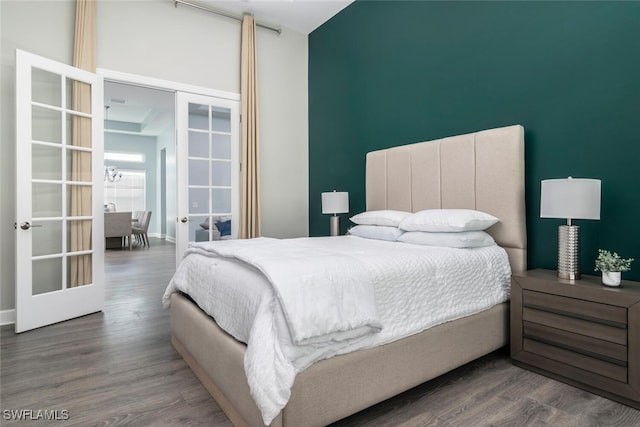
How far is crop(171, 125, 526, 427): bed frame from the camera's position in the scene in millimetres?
1426

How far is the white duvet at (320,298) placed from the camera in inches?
51.0

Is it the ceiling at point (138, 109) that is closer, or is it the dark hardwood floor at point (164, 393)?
the dark hardwood floor at point (164, 393)

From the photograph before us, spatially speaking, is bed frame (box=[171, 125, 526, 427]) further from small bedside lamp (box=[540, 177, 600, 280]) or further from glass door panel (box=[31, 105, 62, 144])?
glass door panel (box=[31, 105, 62, 144])

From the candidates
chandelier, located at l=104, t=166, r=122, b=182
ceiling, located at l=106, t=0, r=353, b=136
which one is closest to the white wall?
ceiling, located at l=106, t=0, r=353, b=136

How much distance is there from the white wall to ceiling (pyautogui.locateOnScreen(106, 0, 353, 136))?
0.52ft

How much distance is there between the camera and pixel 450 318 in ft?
6.24

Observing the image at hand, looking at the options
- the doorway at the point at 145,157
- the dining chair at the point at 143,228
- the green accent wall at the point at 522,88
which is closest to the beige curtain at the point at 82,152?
the green accent wall at the point at 522,88

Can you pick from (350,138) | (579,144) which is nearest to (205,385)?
(579,144)

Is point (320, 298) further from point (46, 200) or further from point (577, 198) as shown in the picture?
point (46, 200)

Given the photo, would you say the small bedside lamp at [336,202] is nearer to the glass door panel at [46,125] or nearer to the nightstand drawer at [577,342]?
the nightstand drawer at [577,342]

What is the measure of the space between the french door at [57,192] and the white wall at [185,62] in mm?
242

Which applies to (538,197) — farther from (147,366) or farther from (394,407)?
(147,366)

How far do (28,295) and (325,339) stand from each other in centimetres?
266

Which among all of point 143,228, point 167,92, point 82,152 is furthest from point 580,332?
point 143,228
